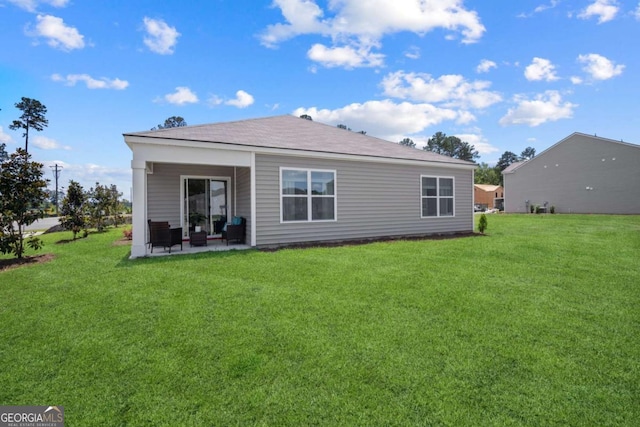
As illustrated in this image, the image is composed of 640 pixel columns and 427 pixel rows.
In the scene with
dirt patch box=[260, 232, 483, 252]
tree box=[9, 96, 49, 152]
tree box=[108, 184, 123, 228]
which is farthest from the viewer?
tree box=[9, 96, 49, 152]

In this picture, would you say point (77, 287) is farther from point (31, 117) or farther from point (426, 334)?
point (31, 117)

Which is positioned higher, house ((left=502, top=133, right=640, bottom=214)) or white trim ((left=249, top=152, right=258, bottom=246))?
house ((left=502, top=133, right=640, bottom=214))

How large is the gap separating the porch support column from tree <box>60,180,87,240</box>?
6.80 meters

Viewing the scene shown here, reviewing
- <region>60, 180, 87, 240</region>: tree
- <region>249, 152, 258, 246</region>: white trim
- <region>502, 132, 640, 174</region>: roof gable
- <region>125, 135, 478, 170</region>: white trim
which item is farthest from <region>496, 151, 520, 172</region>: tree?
<region>60, 180, 87, 240</region>: tree

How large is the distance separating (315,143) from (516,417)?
9013mm

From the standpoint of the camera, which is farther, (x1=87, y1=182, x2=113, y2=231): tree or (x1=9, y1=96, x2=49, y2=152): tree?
(x1=9, y1=96, x2=49, y2=152): tree

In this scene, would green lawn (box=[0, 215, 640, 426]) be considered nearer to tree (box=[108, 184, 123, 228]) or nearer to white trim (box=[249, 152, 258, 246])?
white trim (box=[249, 152, 258, 246])

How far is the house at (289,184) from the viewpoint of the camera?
8188 mm

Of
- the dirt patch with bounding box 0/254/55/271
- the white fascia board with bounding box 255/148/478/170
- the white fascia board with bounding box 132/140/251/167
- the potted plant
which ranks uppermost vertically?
the white fascia board with bounding box 255/148/478/170

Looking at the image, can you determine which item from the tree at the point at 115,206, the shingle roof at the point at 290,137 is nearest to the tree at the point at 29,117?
the tree at the point at 115,206

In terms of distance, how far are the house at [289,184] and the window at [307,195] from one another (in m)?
0.03

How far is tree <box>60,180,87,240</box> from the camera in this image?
40.5 ft

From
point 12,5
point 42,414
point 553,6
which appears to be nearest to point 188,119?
point 12,5

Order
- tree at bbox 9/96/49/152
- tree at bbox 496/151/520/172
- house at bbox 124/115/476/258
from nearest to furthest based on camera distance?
house at bbox 124/115/476/258 → tree at bbox 9/96/49/152 → tree at bbox 496/151/520/172
